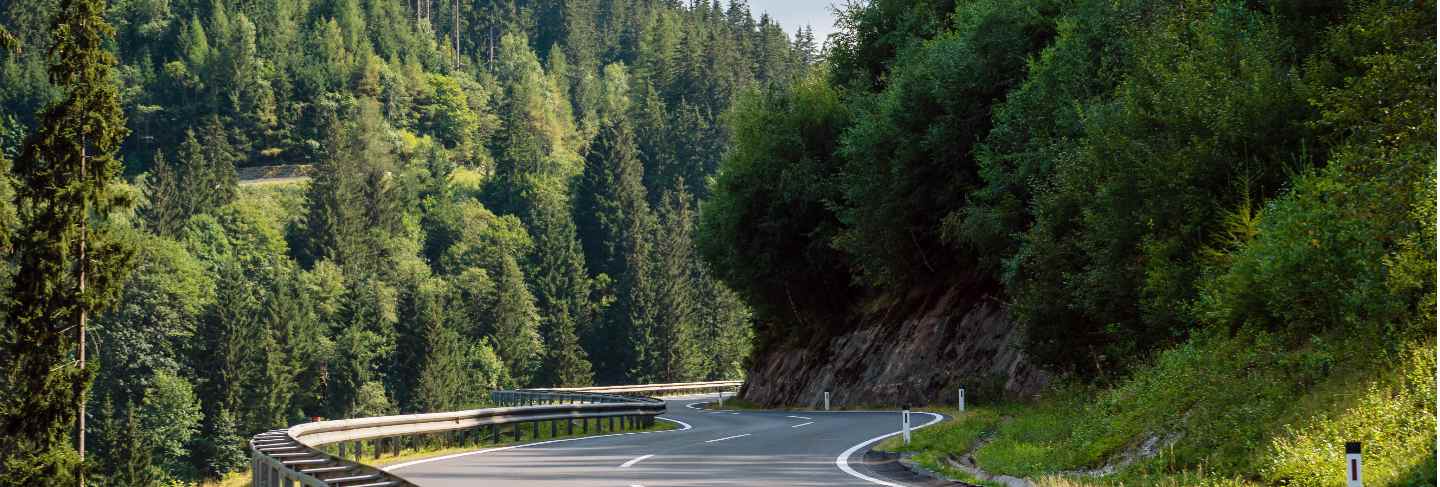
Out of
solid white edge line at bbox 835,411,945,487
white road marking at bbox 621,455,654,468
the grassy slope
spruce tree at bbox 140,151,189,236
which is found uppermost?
spruce tree at bbox 140,151,189,236

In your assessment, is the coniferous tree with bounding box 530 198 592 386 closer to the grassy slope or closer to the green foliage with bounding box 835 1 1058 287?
the green foliage with bounding box 835 1 1058 287

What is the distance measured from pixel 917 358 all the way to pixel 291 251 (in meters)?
122

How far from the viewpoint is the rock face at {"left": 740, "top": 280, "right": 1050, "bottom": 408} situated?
3644cm

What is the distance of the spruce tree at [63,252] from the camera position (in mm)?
36375

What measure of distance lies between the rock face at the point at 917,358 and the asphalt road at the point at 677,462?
9.23 meters

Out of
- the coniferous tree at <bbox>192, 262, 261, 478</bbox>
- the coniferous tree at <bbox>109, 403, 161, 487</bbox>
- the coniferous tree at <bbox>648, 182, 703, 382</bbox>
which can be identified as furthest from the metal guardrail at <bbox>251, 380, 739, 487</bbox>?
the coniferous tree at <bbox>648, 182, 703, 382</bbox>

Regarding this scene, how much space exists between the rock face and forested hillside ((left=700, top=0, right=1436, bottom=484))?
0.17 m

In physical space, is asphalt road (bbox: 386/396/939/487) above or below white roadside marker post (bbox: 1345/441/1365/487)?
below

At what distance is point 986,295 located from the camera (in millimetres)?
39375

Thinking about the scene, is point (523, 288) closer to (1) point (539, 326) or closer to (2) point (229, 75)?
(1) point (539, 326)

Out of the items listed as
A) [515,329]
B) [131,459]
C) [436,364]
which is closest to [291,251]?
[515,329]

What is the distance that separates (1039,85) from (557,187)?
501 feet

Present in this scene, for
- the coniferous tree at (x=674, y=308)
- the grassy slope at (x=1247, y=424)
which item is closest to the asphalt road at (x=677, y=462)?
the grassy slope at (x=1247, y=424)

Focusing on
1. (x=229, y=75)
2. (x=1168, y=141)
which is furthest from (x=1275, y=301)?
(x=229, y=75)
